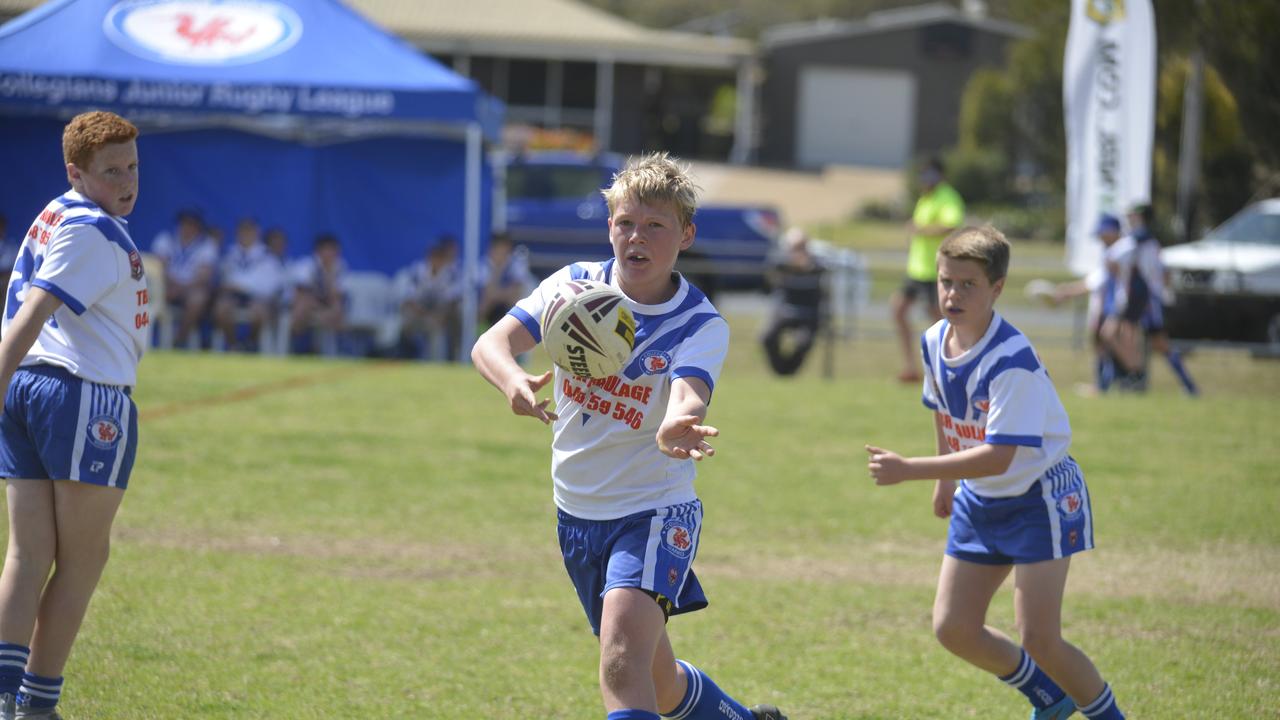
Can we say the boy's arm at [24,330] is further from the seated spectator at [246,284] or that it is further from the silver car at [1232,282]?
the silver car at [1232,282]

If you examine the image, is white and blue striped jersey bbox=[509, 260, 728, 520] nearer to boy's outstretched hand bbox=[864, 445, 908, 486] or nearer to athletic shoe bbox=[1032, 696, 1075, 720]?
boy's outstretched hand bbox=[864, 445, 908, 486]

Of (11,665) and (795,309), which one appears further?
(795,309)

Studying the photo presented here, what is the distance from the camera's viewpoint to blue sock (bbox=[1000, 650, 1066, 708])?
4.50 metres

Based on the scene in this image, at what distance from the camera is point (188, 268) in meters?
14.9

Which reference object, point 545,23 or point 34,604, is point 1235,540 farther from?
point 545,23

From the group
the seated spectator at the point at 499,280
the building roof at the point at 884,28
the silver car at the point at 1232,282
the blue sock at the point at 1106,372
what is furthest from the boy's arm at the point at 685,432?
the building roof at the point at 884,28

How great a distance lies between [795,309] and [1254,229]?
8929 millimetres

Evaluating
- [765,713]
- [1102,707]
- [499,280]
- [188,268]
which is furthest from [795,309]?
[765,713]

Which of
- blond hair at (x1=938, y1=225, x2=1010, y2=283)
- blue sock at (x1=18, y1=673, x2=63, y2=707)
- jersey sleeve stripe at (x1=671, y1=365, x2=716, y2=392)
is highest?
blond hair at (x1=938, y1=225, x2=1010, y2=283)

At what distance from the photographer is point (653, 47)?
41.6m

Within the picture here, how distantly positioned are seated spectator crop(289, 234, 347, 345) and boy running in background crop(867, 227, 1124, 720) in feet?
37.4

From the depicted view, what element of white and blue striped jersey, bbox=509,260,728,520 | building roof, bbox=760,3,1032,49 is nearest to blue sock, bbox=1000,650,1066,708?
white and blue striped jersey, bbox=509,260,728,520

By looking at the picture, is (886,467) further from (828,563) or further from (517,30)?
(517,30)

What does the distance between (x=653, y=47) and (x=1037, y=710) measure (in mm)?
38520
